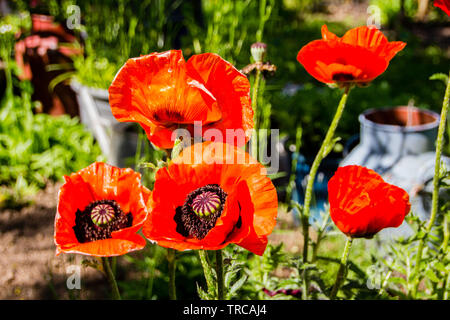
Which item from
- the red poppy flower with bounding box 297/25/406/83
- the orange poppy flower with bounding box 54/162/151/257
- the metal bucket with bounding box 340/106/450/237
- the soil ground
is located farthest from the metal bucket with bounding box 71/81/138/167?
the red poppy flower with bounding box 297/25/406/83

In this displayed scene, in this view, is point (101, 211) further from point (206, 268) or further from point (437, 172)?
point (437, 172)

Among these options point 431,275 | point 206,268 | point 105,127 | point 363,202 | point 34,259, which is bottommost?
point 34,259

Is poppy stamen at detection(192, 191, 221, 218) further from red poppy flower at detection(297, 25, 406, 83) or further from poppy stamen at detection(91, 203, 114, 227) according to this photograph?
red poppy flower at detection(297, 25, 406, 83)

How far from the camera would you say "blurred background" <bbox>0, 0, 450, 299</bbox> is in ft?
6.61

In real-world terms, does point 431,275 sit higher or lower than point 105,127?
lower

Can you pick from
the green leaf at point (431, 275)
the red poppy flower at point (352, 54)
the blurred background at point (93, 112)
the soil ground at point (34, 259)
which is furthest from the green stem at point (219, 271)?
the soil ground at point (34, 259)

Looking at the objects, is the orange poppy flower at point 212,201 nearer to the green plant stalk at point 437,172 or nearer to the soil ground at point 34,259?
the green plant stalk at point 437,172

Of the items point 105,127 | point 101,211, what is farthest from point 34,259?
point 101,211

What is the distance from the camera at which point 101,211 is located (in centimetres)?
76

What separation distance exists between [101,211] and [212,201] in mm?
225

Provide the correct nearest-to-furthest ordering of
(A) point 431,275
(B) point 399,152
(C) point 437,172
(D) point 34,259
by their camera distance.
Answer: (C) point 437,172 → (A) point 431,275 → (B) point 399,152 → (D) point 34,259

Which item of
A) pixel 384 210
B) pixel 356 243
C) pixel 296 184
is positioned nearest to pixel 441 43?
pixel 296 184

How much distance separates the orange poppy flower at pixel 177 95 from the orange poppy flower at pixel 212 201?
0.08 metres

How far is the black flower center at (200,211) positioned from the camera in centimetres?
65
